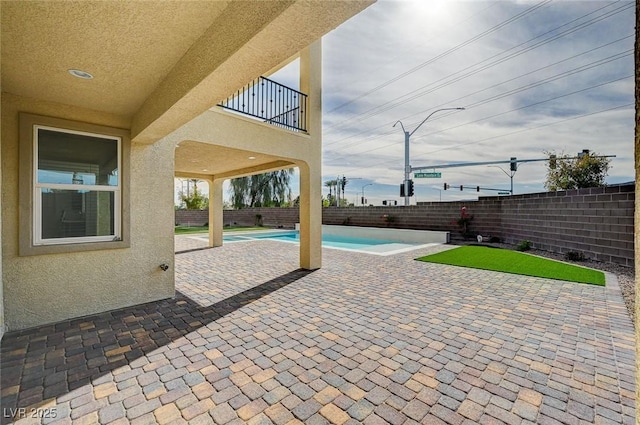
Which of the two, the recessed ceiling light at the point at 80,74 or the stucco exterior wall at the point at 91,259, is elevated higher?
the recessed ceiling light at the point at 80,74

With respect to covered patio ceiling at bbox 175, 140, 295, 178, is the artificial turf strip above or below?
below

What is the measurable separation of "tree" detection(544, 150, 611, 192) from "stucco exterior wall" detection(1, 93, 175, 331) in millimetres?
24092

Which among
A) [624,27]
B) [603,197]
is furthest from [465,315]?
[624,27]

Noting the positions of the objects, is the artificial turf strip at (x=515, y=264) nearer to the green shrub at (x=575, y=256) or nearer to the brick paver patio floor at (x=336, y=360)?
the green shrub at (x=575, y=256)

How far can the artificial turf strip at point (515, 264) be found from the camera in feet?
22.6

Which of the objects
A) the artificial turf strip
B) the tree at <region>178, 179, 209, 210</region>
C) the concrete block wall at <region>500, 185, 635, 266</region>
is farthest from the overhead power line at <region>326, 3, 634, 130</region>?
the tree at <region>178, 179, 209, 210</region>

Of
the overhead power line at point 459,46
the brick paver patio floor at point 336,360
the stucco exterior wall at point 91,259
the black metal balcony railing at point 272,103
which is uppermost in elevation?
the overhead power line at point 459,46

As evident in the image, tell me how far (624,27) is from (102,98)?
17.3m

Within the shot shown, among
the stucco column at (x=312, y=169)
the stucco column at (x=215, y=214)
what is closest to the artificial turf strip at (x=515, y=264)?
the stucco column at (x=312, y=169)

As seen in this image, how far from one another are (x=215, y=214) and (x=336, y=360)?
10.8 m

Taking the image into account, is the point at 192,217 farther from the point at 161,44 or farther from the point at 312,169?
the point at 161,44

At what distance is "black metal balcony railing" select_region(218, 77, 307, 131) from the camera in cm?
643

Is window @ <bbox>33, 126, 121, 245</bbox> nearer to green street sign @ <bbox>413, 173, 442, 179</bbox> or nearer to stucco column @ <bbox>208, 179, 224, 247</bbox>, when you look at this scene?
stucco column @ <bbox>208, 179, 224, 247</bbox>

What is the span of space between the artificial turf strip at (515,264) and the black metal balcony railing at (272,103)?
599cm
